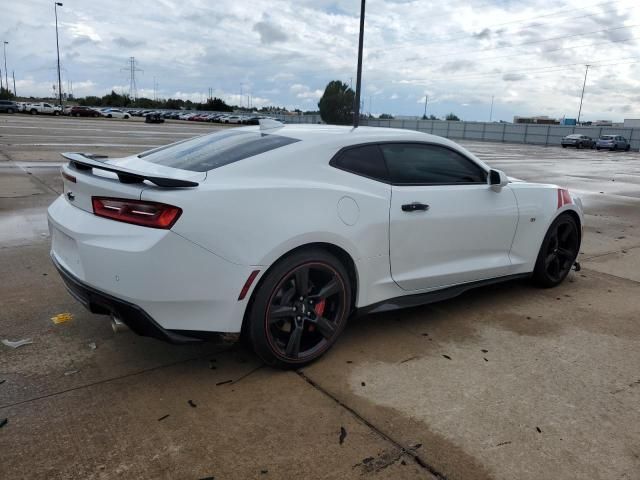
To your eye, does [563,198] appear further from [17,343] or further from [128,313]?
[17,343]

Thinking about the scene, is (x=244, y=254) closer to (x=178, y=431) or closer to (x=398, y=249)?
(x=178, y=431)

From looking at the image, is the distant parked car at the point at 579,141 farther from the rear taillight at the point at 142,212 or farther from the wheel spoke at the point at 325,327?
the rear taillight at the point at 142,212

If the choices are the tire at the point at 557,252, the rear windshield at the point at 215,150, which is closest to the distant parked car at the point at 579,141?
the tire at the point at 557,252

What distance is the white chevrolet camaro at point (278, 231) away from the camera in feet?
9.26

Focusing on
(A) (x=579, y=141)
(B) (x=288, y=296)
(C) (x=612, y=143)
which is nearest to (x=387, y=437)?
(B) (x=288, y=296)

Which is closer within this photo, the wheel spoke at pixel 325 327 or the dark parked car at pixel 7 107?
the wheel spoke at pixel 325 327

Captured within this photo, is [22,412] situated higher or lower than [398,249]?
lower

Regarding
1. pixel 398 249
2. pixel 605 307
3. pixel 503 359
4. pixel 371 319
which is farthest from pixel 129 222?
pixel 605 307

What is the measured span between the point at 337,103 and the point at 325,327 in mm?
69900

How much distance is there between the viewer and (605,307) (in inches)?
187

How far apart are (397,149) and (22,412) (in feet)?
9.34

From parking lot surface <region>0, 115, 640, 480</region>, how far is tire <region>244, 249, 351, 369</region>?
15 cm

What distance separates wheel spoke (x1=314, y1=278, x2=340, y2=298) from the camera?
334 centimetres

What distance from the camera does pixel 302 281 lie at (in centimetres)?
323
